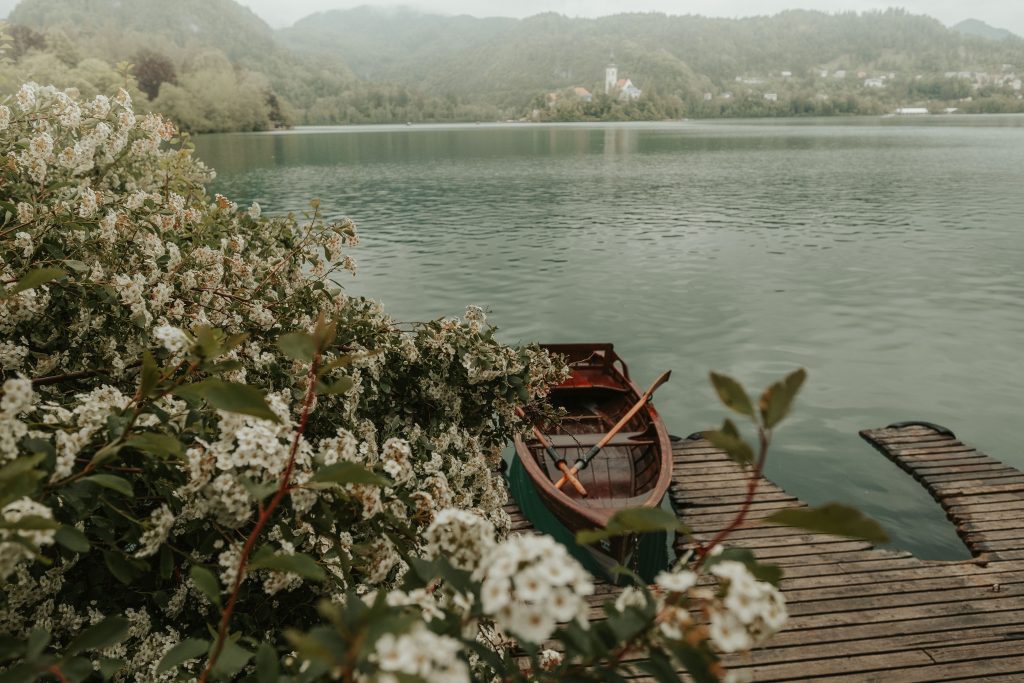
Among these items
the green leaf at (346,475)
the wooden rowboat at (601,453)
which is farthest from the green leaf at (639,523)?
the wooden rowboat at (601,453)

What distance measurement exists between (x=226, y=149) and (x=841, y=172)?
72368 mm

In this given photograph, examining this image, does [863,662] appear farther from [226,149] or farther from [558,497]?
[226,149]

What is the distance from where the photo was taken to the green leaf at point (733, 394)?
137 cm

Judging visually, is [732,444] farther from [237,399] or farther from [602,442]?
[602,442]

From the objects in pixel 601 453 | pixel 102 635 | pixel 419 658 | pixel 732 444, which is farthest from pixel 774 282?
pixel 419 658

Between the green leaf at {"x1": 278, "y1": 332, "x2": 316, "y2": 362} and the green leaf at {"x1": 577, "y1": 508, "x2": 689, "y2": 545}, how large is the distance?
0.80 meters

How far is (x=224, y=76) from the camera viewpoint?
456ft

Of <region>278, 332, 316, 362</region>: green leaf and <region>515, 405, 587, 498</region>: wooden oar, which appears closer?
<region>278, 332, 316, 362</region>: green leaf

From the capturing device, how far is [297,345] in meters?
1.68

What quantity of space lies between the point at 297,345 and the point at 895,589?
27.1ft

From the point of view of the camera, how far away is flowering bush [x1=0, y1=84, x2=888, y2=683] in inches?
54.3

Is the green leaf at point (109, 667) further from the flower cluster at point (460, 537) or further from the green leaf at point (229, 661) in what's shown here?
the flower cluster at point (460, 537)

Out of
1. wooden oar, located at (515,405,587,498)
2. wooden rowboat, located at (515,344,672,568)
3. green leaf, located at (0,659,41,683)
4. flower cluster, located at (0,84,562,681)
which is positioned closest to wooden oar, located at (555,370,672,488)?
wooden oar, located at (515,405,587,498)

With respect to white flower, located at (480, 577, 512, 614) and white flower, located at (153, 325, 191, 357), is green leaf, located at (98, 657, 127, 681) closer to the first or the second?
white flower, located at (153, 325, 191, 357)
